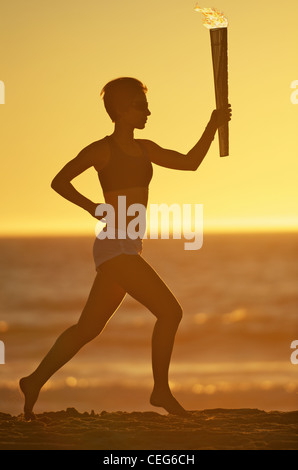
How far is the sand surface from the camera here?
6.73 m

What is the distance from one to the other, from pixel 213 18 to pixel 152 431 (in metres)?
2.80

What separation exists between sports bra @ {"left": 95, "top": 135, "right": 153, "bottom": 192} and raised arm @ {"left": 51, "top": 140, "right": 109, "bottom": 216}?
0.18 ft

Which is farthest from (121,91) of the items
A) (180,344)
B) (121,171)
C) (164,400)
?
(180,344)

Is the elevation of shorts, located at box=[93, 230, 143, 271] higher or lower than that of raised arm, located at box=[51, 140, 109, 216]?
lower

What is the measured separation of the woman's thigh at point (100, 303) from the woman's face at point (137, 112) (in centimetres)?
104

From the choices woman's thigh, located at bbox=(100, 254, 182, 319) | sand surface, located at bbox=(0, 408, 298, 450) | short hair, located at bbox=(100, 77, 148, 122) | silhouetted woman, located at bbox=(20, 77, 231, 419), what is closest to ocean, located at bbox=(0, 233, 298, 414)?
sand surface, located at bbox=(0, 408, 298, 450)

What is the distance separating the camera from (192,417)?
24.6ft

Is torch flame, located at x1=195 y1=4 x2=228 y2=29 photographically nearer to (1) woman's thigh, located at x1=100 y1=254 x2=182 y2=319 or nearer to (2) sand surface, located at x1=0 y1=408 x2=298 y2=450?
(1) woman's thigh, located at x1=100 y1=254 x2=182 y2=319

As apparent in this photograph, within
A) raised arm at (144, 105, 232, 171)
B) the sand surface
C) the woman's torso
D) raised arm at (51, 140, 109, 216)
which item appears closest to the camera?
the sand surface

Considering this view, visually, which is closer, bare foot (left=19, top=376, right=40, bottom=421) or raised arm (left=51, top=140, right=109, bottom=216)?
raised arm (left=51, top=140, right=109, bottom=216)

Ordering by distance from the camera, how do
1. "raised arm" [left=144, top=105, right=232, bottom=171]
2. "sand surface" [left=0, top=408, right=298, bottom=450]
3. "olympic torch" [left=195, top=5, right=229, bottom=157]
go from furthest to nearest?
→ "raised arm" [left=144, top=105, right=232, bottom=171] < "olympic torch" [left=195, top=5, right=229, bottom=157] < "sand surface" [left=0, top=408, right=298, bottom=450]

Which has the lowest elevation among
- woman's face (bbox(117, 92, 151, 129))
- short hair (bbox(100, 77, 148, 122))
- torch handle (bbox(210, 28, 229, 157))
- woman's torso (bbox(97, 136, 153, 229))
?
woman's torso (bbox(97, 136, 153, 229))
